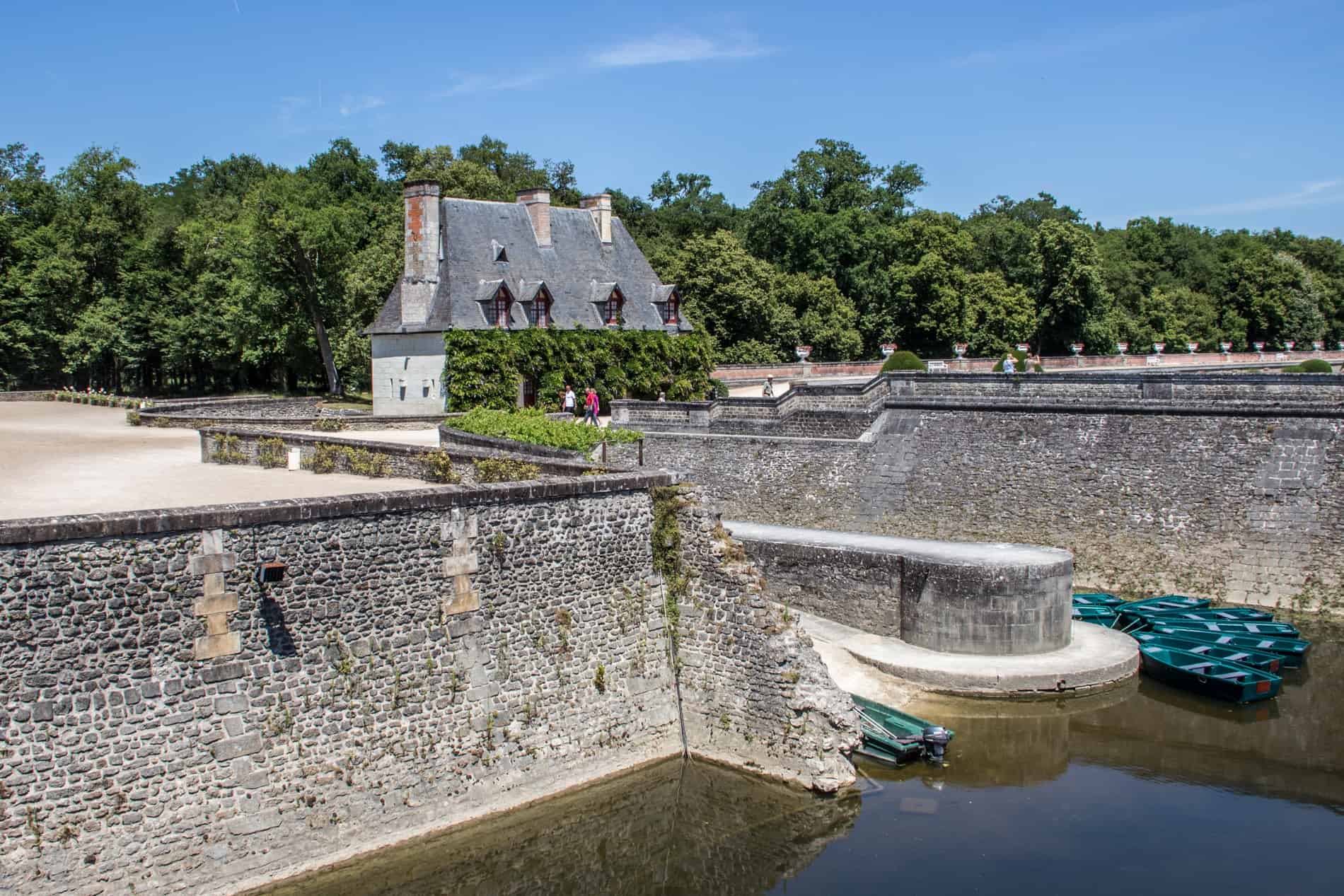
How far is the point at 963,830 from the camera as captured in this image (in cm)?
1312

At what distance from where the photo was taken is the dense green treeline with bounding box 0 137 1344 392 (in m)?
50.9

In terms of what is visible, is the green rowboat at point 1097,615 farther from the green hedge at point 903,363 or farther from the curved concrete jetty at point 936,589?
the green hedge at point 903,363

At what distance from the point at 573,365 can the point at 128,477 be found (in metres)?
21.6

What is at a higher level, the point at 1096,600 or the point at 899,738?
the point at 1096,600

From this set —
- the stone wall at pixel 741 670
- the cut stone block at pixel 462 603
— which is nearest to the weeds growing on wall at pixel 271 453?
the stone wall at pixel 741 670

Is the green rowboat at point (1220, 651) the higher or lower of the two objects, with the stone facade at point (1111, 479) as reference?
lower

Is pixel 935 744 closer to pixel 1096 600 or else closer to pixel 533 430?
pixel 1096 600

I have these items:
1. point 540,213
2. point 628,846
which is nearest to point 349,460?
point 628,846

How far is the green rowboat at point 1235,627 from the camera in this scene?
64.5 ft

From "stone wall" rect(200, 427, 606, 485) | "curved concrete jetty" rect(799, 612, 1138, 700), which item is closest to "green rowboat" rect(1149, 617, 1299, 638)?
"curved concrete jetty" rect(799, 612, 1138, 700)

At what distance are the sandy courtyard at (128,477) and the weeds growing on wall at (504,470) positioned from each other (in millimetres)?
1054

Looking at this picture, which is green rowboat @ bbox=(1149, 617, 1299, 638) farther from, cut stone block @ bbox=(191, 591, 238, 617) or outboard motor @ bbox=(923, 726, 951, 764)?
cut stone block @ bbox=(191, 591, 238, 617)

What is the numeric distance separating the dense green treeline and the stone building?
21.2 ft

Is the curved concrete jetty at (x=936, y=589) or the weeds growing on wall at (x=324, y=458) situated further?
the weeds growing on wall at (x=324, y=458)
